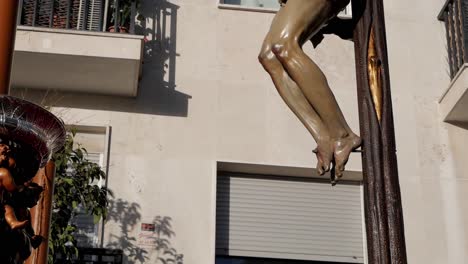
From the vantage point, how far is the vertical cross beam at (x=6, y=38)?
439 cm

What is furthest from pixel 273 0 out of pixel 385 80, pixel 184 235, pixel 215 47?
pixel 385 80

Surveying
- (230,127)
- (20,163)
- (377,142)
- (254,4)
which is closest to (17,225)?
(20,163)

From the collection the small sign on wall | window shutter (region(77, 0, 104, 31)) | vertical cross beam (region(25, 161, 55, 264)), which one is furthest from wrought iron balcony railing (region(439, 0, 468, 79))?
vertical cross beam (region(25, 161, 55, 264))

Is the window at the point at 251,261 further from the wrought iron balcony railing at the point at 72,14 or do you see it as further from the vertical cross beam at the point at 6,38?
the vertical cross beam at the point at 6,38

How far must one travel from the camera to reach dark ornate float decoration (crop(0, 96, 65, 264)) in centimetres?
354

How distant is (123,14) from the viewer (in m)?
9.68

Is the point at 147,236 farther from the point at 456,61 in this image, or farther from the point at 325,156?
the point at 325,156

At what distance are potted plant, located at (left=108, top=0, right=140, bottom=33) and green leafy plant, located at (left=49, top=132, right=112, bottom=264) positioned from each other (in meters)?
1.59

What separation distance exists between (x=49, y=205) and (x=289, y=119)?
520cm

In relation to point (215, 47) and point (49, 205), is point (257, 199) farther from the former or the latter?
point (49, 205)

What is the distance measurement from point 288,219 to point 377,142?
23.2 ft

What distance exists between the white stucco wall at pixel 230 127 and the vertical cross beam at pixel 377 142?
6.48m

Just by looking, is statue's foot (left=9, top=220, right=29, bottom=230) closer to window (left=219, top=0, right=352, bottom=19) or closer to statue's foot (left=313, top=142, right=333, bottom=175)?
statue's foot (left=313, top=142, right=333, bottom=175)

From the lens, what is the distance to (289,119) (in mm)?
9789
